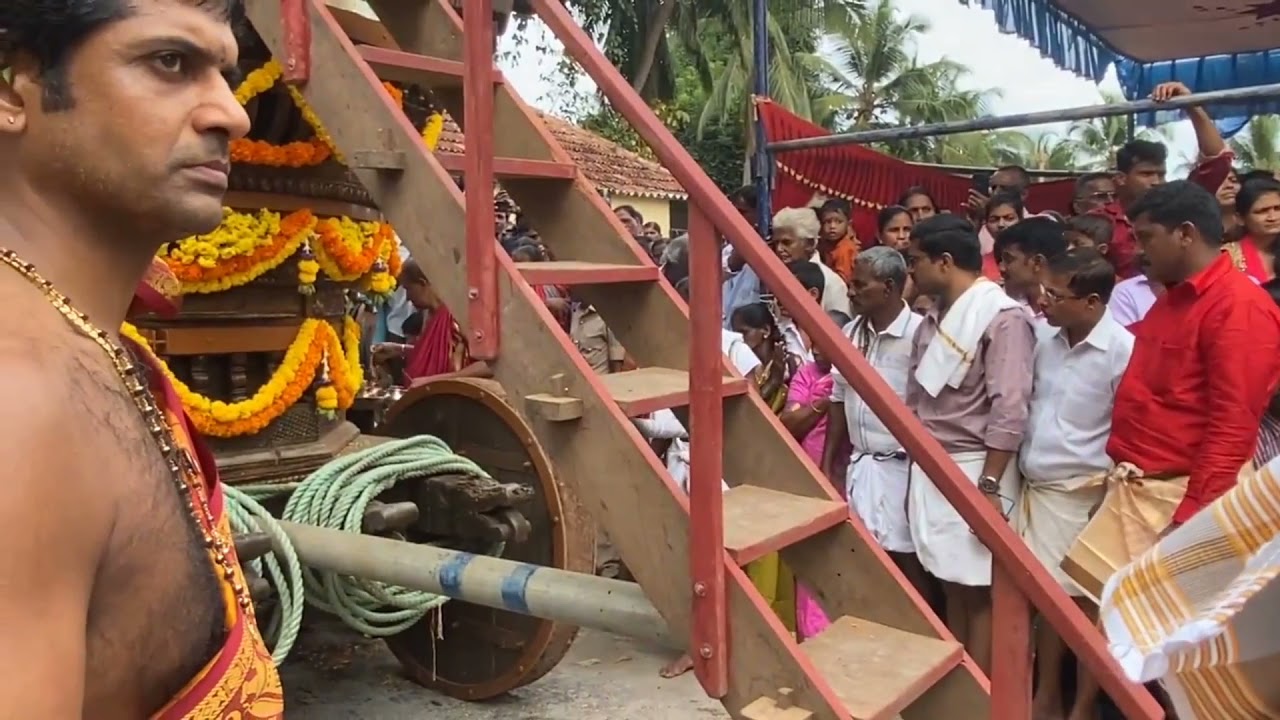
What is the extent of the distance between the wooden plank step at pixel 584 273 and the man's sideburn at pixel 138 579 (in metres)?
1.33

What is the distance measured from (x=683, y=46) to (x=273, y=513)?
17.4 metres

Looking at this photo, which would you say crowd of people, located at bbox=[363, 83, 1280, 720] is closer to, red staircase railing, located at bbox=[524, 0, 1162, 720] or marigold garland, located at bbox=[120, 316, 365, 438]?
marigold garland, located at bbox=[120, 316, 365, 438]

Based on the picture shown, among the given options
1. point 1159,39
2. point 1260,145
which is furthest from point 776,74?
point 1159,39

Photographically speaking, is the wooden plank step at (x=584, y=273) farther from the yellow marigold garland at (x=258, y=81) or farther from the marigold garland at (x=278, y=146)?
the yellow marigold garland at (x=258, y=81)

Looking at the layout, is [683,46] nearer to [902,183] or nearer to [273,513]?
[902,183]

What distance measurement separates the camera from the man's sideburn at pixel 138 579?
1.15 m

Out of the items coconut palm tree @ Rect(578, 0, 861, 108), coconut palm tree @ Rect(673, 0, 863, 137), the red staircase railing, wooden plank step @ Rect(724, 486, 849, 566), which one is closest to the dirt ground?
wooden plank step @ Rect(724, 486, 849, 566)

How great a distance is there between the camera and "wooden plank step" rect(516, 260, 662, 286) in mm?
2551

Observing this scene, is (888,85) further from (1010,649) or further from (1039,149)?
(1010,649)

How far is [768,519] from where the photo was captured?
2.47 meters

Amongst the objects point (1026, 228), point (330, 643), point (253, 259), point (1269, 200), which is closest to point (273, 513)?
point (253, 259)

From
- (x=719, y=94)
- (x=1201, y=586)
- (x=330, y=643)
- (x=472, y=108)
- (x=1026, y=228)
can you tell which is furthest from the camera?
(x=719, y=94)

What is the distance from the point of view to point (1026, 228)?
13.3 ft

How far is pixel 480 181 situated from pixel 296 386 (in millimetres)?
1473
